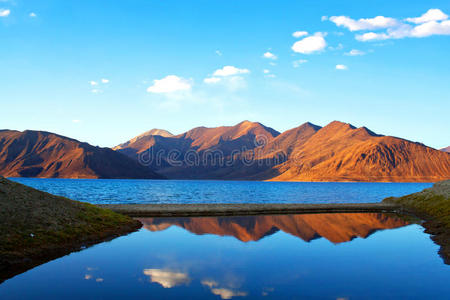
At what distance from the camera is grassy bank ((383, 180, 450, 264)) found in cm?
2739

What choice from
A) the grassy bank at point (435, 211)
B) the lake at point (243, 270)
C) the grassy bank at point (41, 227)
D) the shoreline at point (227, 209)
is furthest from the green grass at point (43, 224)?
the grassy bank at point (435, 211)

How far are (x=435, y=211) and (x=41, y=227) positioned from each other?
45.8 m

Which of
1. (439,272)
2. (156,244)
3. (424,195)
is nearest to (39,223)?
(156,244)

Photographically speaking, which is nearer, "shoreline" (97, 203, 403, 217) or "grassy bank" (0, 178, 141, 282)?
"grassy bank" (0, 178, 141, 282)

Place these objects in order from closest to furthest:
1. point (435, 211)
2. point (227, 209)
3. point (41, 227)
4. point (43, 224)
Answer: point (41, 227), point (43, 224), point (435, 211), point (227, 209)

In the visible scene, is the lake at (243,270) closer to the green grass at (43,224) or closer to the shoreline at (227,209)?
the green grass at (43,224)

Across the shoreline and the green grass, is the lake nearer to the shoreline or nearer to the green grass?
the green grass

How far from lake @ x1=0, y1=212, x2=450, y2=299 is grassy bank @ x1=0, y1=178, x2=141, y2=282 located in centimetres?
175

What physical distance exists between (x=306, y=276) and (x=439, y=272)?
7.10 m

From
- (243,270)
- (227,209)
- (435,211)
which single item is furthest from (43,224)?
(435,211)

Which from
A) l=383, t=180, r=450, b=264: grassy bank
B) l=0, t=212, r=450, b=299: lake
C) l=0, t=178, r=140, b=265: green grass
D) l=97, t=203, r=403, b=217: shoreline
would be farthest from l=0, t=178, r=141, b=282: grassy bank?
l=383, t=180, r=450, b=264: grassy bank

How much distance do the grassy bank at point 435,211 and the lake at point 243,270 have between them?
126cm

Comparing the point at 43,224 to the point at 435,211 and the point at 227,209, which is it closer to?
the point at 227,209

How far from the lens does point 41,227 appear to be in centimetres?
2402
